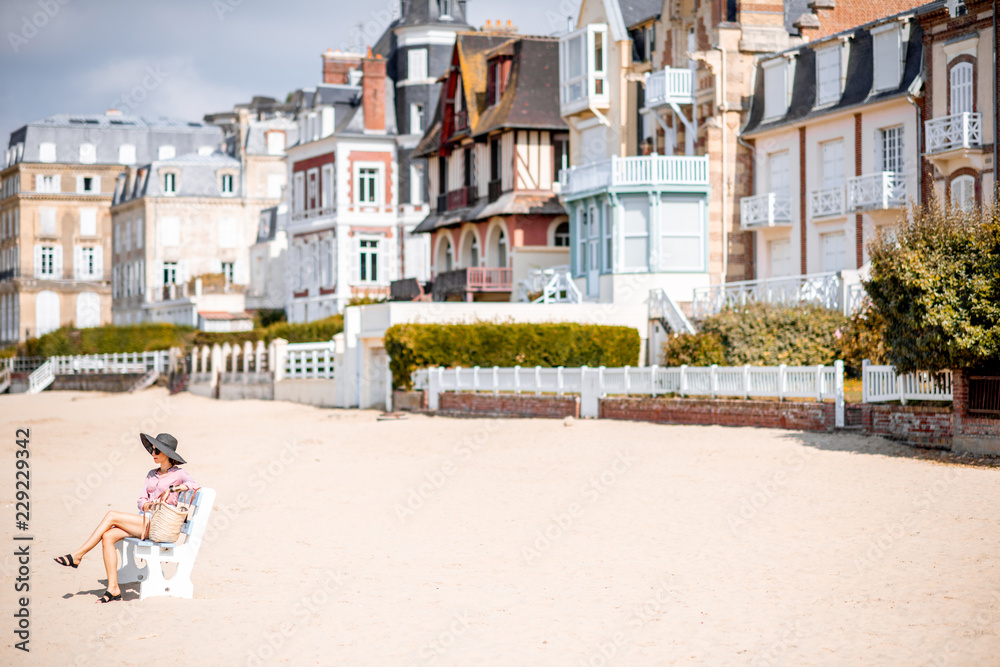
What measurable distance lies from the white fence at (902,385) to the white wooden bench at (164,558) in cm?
1174

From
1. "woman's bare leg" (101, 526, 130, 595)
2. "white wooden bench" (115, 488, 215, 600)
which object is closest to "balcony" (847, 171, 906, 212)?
"white wooden bench" (115, 488, 215, 600)

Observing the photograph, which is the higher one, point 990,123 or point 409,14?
point 409,14

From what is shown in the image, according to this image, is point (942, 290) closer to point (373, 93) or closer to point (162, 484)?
point (162, 484)

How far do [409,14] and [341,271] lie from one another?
10.5m

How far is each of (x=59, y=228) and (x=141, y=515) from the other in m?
73.4

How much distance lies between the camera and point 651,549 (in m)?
13.1

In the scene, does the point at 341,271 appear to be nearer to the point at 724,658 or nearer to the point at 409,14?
the point at 409,14

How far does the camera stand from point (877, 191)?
94.3 ft

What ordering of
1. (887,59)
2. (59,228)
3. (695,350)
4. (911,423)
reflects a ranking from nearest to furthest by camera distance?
(911,423) → (695,350) → (887,59) → (59,228)

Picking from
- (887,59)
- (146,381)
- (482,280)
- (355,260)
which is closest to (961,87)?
(887,59)

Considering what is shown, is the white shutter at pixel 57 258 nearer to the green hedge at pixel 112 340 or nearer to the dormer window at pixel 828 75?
the green hedge at pixel 112 340

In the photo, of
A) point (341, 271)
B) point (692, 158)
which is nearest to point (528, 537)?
point (692, 158)

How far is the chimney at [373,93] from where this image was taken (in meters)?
49.1

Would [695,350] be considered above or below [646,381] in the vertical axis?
above
